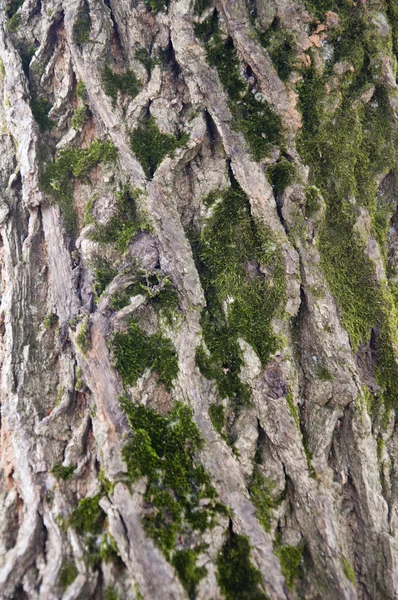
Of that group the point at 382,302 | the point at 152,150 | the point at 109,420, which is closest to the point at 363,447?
the point at 382,302

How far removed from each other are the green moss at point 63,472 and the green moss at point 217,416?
53.0 inches

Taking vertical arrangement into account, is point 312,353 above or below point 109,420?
above

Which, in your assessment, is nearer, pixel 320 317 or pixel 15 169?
pixel 320 317

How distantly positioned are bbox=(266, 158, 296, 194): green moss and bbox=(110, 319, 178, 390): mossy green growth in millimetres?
2196

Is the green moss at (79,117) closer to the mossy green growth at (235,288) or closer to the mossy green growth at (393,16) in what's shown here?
the mossy green growth at (235,288)

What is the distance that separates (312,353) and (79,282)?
264 centimetres

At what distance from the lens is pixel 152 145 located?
475 cm

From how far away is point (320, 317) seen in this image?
432 cm

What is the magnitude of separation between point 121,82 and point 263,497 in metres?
4.98

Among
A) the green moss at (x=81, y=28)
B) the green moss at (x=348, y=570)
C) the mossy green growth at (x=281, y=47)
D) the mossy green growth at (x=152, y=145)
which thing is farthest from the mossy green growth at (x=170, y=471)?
the green moss at (x=81, y=28)

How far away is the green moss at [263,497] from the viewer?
3.61 meters

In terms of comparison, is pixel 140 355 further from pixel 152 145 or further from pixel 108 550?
pixel 152 145

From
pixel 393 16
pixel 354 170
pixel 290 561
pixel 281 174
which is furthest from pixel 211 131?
pixel 290 561

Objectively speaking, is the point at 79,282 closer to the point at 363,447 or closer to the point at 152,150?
the point at 152,150
